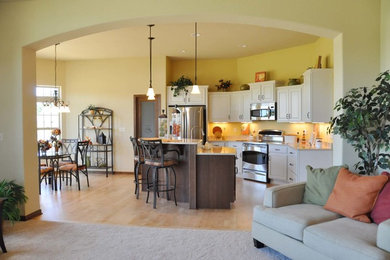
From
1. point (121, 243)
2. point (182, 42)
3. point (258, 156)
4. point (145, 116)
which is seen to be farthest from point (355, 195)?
point (145, 116)

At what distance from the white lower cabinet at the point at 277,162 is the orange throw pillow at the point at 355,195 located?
3225mm

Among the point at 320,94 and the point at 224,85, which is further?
the point at 224,85

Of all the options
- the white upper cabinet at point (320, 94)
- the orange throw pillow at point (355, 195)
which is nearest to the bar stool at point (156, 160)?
the orange throw pillow at point (355, 195)

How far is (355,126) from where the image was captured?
2.96m

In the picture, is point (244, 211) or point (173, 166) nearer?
point (244, 211)

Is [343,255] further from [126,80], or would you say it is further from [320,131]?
[126,80]

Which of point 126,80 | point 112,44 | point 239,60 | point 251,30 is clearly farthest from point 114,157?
point 251,30

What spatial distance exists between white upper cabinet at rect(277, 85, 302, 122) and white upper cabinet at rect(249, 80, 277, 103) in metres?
0.16

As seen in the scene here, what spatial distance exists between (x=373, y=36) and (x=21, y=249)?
4658 millimetres

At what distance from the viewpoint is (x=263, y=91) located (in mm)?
6754

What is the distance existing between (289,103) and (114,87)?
4.51 m

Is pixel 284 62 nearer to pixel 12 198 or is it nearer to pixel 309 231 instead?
pixel 309 231

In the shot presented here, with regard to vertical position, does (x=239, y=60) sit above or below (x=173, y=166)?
above

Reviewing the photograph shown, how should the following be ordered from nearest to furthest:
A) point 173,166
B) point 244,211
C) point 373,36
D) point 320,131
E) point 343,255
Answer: point 343,255 → point 373,36 → point 244,211 → point 173,166 → point 320,131
